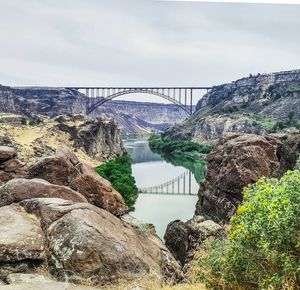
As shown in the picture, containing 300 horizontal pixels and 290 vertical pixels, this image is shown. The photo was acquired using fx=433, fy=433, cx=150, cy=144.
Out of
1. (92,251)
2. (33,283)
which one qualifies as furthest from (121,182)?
(33,283)

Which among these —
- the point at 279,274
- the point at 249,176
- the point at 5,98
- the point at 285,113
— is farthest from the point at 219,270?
the point at 5,98

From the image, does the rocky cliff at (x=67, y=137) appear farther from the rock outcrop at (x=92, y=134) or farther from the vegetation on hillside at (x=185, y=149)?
the vegetation on hillside at (x=185, y=149)

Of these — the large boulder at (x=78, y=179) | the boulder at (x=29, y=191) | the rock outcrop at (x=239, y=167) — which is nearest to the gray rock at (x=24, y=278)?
the boulder at (x=29, y=191)

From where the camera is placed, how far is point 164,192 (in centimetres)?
3769

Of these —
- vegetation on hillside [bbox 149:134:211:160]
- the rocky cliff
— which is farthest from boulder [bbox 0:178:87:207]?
vegetation on hillside [bbox 149:134:211:160]

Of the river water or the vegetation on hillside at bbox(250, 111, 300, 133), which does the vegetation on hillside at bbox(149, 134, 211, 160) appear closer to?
the river water

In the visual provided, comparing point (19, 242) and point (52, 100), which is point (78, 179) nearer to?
point (19, 242)

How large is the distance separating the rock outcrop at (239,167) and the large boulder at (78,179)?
24.9ft

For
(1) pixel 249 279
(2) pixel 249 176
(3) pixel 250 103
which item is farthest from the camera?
(3) pixel 250 103

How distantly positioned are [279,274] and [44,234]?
333 centimetres

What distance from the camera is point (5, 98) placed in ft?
290

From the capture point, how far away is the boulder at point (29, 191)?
7710 millimetres

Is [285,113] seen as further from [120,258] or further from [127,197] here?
[120,258]

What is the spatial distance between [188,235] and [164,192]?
25202 millimetres
